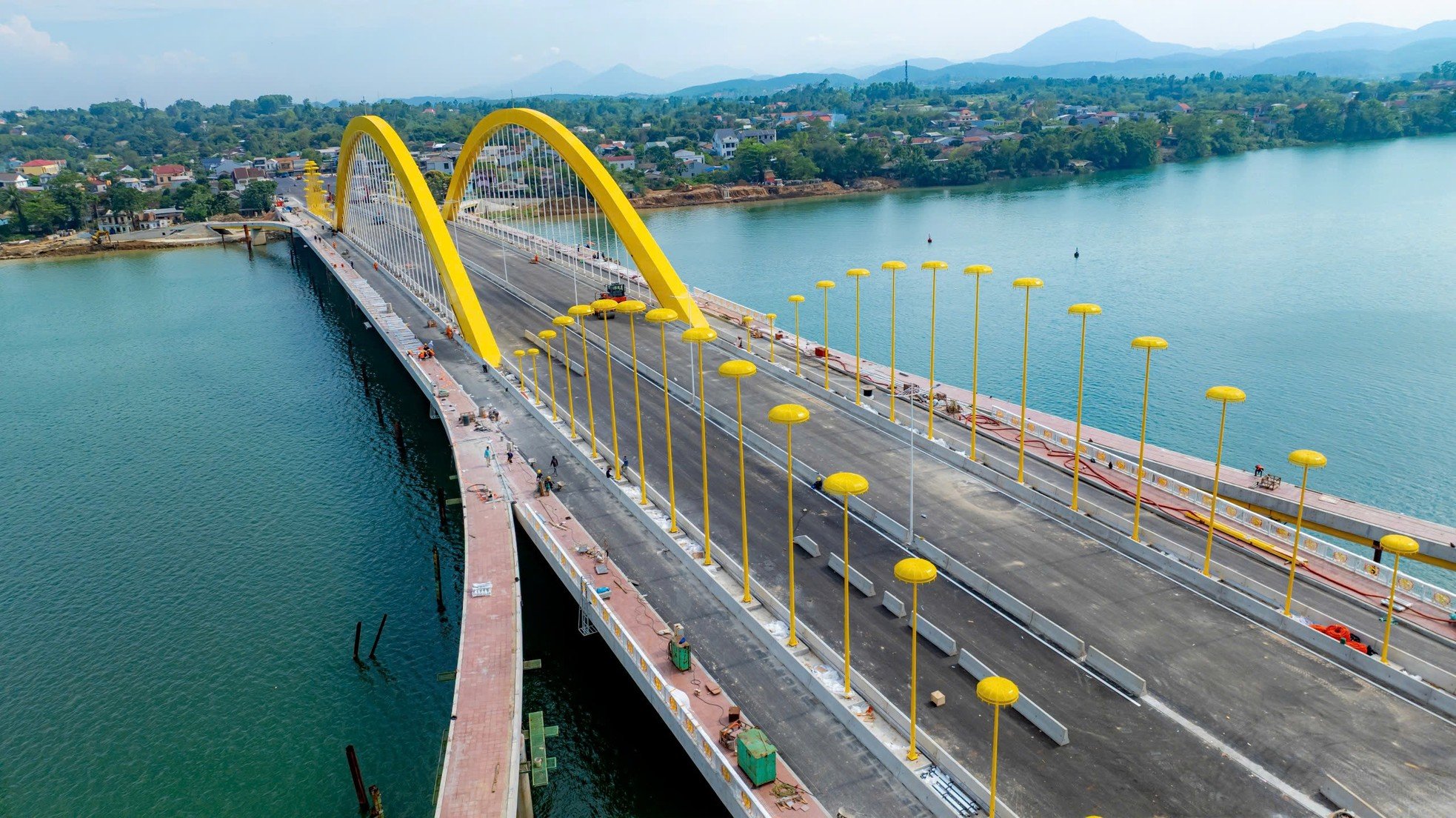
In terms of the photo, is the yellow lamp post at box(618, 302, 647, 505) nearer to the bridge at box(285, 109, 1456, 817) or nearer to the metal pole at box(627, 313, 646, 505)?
the metal pole at box(627, 313, 646, 505)

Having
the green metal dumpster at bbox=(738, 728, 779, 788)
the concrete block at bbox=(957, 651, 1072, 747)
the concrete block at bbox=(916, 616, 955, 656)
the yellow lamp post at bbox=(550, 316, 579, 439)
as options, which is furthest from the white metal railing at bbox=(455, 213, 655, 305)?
the green metal dumpster at bbox=(738, 728, 779, 788)

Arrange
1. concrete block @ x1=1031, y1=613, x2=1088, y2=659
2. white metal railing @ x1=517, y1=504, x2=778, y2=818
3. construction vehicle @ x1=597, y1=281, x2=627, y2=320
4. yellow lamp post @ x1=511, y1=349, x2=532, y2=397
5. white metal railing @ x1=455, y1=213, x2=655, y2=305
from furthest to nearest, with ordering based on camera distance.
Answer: white metal railing @ x1=455, y1=213, x2=655, y2=305, construction vehicle @ x1=597, y1=281, x2=627, y2=320, yellow lamp post @ x1=511, y1=349, x2=532, y2=397, concrete block @ x1=1031, y1=613, x2=1088, y2=659, white metal railing @ x1=517, y1=504, x2=778, y2=818

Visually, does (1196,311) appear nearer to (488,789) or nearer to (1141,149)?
(488,789)

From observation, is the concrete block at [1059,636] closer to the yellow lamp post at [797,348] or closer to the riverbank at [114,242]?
the yellow lamp post at [797,348]

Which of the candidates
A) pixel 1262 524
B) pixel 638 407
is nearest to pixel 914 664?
pixel 1262 524

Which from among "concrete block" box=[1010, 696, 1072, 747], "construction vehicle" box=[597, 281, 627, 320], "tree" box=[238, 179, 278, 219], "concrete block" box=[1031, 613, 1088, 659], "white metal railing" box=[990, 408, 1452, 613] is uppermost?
"tree" box=[238, 179, 278, 219]

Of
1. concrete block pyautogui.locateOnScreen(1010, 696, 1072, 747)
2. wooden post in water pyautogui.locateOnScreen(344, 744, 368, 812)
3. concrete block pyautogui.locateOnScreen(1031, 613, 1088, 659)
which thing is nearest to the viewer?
concrete block pyautogui.locateOnScreen(1010, 696, 1072, 747)

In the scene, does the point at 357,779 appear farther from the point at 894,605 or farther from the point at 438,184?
the point at 438,184

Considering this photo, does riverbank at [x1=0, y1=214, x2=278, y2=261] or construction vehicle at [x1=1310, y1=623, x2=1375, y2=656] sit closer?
construction vehicle at [x1=1310, y1=623, x2=1375, y2=656]
